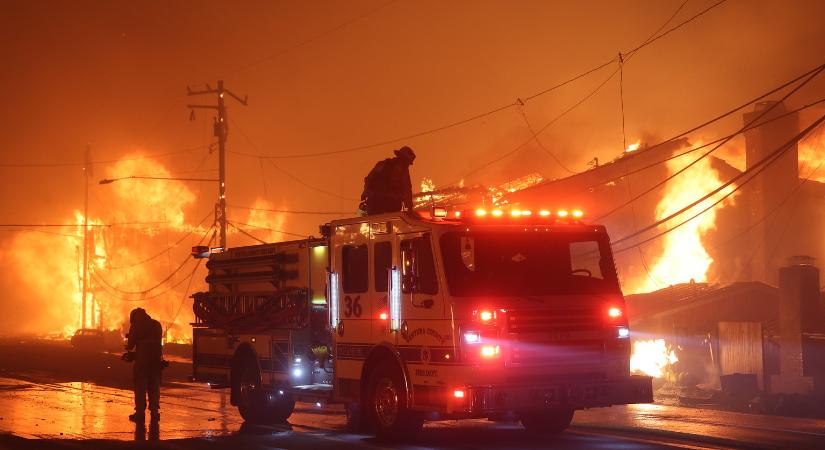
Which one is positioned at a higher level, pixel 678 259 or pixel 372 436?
pixel 678 259

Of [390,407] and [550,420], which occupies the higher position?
[390,407]

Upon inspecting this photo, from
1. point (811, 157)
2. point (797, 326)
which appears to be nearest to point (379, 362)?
point (797, 326)

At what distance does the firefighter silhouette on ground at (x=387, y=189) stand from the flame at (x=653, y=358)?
1643cm

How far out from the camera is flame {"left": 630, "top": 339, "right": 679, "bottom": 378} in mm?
28703

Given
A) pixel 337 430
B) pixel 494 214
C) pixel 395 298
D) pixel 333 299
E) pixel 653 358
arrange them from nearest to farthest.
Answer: pixel 494 214
pixel 395 298
pixel 333 299
pixel 337 430
pixel 653 358

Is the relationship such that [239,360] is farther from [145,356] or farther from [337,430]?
[337,430]

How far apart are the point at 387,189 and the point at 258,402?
4107mm

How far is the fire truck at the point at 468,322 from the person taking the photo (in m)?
11.4

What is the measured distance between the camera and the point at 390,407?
12359mm

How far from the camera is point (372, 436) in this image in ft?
44.2

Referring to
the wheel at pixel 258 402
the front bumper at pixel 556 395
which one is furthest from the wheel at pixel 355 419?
the front bumper at pixel 556 395

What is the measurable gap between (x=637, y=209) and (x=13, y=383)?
41.8 metres

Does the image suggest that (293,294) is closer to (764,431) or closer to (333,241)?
(333,241)

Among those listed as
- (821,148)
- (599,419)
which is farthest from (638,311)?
(821,148)
